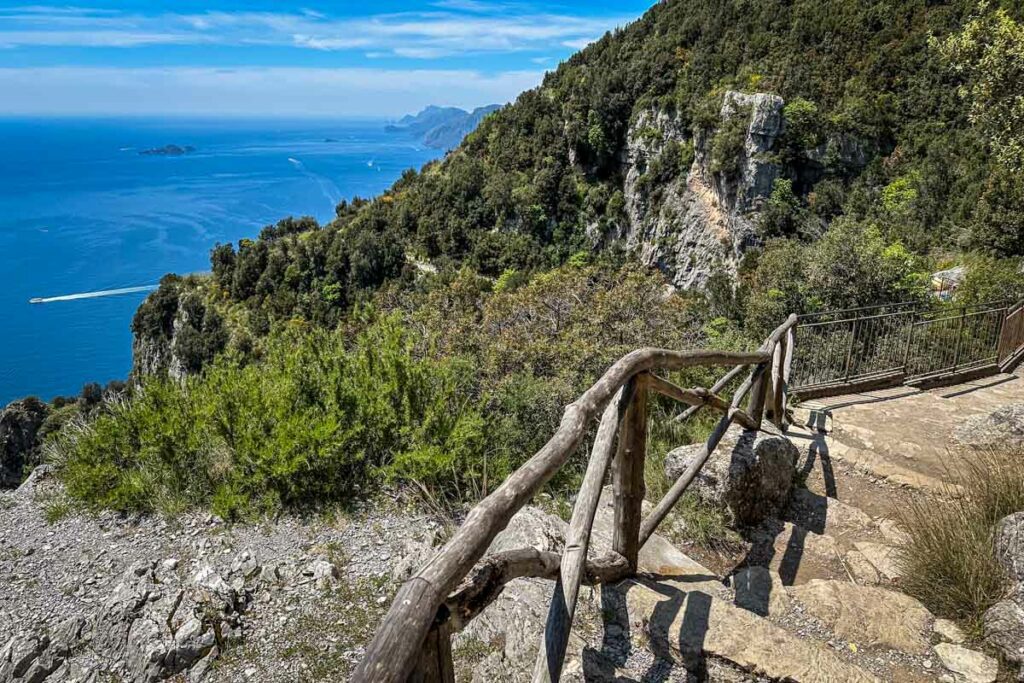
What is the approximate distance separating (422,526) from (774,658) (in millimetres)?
2673

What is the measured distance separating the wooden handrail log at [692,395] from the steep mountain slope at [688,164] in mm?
18911

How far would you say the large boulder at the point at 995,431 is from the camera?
16.3 feet

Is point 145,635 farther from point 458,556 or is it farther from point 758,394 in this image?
point 758,394

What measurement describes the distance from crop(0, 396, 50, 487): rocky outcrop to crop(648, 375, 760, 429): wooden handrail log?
64.9 ft

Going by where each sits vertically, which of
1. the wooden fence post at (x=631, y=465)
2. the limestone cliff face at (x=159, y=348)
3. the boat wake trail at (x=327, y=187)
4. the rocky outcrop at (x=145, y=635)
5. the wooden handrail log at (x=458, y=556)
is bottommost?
the limestone cliff face at (x=159, y=348)

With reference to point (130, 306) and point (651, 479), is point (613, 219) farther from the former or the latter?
point (130, 306)

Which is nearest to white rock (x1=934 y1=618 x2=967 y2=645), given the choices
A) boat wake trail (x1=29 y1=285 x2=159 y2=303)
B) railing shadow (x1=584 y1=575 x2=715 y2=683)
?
railing shadow (x1=584 y1=575 x2=715 y2=683)

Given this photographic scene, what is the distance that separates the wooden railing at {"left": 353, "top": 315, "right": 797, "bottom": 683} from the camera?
1273 mm

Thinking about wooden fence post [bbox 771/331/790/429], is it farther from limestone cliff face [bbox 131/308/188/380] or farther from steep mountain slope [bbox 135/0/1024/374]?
limestone cliff face [bbox 131/308/188/380]

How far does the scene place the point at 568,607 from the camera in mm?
1861

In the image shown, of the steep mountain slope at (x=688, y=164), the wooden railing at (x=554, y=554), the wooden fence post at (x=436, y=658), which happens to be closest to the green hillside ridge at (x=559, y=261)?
the steep mountain slope at (x=688, y=164)

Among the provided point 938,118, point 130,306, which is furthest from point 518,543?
point 130,306

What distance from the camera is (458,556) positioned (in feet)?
4.80

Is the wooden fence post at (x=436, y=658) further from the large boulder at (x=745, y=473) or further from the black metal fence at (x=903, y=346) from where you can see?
the black metal fence at (x=903, y=346)
